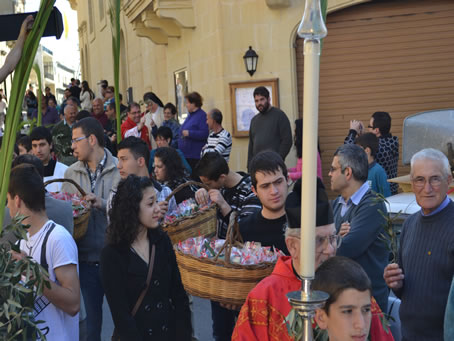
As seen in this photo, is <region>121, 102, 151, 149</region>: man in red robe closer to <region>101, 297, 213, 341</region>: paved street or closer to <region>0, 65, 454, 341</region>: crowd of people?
<region>101, 297, 213, 341</region>: paved street

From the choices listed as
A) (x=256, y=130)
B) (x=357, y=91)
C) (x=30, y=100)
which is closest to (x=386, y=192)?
(x=256, y=130)

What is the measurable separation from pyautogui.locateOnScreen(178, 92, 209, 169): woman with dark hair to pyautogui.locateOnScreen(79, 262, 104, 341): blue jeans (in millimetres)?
5846

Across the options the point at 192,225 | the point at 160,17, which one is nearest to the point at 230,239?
the point at 192,225

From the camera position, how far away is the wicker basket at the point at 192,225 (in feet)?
16.3

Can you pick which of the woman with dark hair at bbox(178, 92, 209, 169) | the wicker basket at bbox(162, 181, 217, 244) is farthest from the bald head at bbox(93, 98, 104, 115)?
the wicker basket at bbox(162, 181, 217, 244)

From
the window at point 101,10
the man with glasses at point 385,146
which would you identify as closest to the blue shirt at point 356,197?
the man with glasses at point 385,146

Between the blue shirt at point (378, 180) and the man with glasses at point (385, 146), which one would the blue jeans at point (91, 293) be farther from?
the man with glasses at point (385, 146)

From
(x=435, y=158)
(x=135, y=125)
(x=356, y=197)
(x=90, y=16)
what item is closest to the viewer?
(x=435, y=158)

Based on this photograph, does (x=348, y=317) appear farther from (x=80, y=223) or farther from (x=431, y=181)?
(x=80, y=223)

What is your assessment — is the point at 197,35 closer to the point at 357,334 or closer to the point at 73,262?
the point at 73,262

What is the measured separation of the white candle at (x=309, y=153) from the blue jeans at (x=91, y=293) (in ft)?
12.7

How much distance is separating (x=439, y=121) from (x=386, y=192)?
852 millimetres

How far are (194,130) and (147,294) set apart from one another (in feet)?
23.5

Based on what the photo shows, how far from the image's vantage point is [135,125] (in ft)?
42.6
